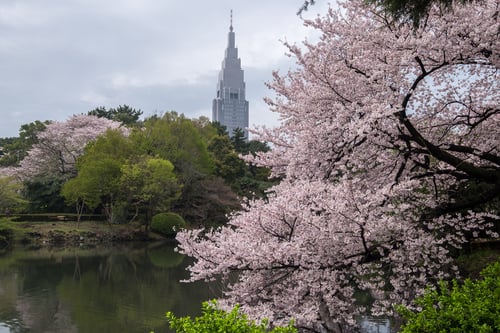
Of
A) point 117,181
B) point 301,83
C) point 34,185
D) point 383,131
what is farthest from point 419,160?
point 34,185

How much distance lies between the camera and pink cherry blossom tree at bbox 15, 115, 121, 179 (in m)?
31.0

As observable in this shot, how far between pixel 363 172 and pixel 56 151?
29036mm

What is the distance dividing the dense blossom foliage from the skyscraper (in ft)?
345

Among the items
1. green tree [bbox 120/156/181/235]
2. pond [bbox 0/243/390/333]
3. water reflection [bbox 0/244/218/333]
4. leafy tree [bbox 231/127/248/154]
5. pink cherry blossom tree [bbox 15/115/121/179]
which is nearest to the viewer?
pond [bbox 0/243/390/333]

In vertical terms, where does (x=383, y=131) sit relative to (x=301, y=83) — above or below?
below

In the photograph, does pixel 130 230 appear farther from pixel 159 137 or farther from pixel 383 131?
pixel 383 131

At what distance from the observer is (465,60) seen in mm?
5395

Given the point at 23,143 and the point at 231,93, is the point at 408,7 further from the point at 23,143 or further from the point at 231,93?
the point at 231,93

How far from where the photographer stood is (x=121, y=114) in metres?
43.9

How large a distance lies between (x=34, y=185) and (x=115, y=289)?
59.2 feet

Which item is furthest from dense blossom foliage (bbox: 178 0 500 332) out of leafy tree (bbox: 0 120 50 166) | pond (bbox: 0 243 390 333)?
leafy tree (bbox: 0 120 50 166)

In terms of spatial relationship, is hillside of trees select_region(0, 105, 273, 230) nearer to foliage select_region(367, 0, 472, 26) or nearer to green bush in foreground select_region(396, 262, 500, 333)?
foliage select_region(367, 0, 472, 26)

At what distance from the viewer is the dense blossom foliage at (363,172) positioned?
16.4 feet

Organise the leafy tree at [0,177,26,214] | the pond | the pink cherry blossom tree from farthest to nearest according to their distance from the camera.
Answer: the pink cherry blossom tree → the leafy tree at [0,177,26,214] → the pond
